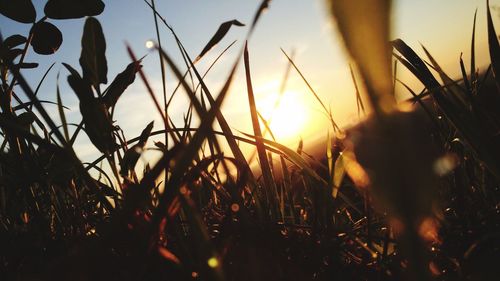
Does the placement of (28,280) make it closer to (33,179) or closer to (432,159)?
(33,179)

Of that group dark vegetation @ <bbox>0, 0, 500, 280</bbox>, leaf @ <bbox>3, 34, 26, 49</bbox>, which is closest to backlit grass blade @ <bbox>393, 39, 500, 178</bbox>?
dark vegetation @ <bbox>0, 0, 500, 280</bbox>

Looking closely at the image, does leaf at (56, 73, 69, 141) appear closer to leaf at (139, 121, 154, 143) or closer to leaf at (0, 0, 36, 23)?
leaf at (139, 121, 154, 143)

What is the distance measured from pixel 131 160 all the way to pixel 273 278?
56 centimetres

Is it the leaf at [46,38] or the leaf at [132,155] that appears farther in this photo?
the leaf at [46,38]

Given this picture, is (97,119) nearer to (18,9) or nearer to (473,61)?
(18,9)

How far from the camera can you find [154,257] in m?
0.60

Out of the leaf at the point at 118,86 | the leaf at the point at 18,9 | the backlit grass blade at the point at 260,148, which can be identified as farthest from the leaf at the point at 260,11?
the leaf at the point at 18,9

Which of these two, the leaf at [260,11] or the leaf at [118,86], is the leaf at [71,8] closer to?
the leaf at [118,86]

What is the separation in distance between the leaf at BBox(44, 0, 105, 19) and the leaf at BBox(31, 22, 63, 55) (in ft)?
0.53

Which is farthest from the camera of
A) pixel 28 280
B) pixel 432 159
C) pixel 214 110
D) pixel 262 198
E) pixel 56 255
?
pixel 262 198

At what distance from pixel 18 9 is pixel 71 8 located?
17 centimetres

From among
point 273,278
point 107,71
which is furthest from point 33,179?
point 273,278

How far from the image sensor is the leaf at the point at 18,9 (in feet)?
3.97

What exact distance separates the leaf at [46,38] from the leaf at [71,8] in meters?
0.16
